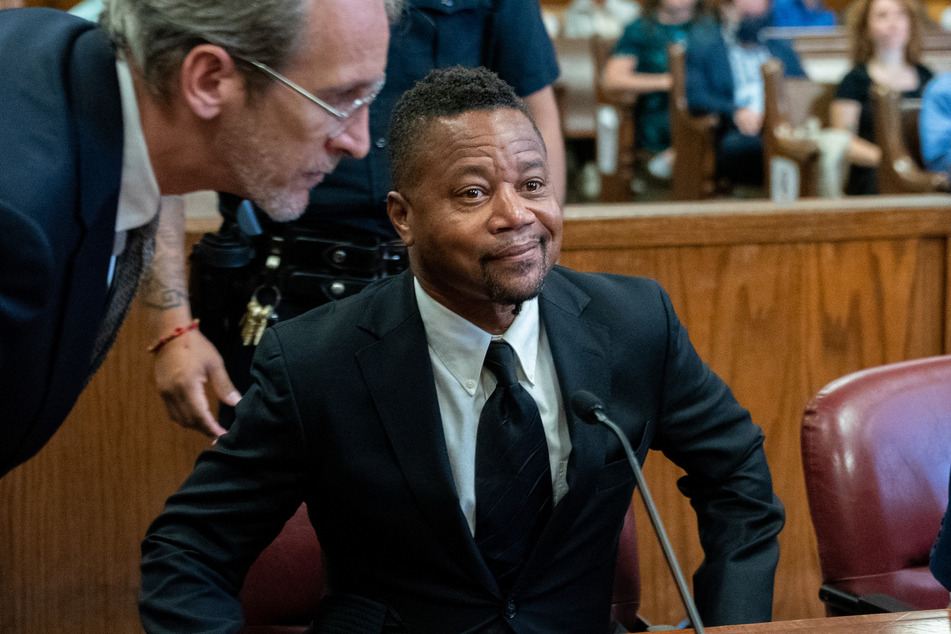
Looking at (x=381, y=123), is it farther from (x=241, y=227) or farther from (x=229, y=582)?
(x=229, y=582)

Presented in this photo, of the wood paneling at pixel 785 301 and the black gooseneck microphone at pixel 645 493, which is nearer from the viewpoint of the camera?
the black gooseneck microphone at pixel 645 493

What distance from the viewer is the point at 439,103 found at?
4.23 feet

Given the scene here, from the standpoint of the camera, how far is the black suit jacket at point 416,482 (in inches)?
49.1

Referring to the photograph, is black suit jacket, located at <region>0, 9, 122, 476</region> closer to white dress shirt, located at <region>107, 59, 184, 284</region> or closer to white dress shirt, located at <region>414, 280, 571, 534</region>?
white dress shirt, located at <region>107, 59, 184, 284</region>

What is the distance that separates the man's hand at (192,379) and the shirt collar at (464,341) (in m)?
0.40

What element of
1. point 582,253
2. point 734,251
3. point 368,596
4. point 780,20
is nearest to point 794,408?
point 734,251

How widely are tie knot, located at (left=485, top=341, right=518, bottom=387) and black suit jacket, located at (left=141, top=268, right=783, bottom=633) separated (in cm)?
7

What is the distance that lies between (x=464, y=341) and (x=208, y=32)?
1.58ft

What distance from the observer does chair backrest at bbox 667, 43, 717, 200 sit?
493cm

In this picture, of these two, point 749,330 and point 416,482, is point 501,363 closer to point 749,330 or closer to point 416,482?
point 416,482

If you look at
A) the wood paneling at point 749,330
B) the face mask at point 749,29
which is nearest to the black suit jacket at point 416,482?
the wood paneling at point 749,330

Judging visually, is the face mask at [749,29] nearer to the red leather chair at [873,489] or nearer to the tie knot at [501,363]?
the red leather chair at [873,489]

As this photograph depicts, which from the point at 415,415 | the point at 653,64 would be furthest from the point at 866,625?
the point at 653,64

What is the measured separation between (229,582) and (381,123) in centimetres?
79
